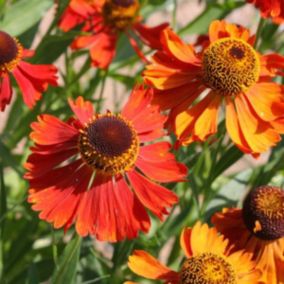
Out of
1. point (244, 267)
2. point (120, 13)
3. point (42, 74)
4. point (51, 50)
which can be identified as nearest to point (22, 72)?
point (42, 74)

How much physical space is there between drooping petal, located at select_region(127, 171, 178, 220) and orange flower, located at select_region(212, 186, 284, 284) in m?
0.18

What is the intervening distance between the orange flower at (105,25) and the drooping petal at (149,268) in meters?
0.54

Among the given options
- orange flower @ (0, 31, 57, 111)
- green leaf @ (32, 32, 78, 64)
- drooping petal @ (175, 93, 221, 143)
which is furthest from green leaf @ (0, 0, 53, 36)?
drooping petal @ (175, 93, 221, 143)

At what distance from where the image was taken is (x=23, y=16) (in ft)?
5.00

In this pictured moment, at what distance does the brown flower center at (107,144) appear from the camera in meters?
1.12

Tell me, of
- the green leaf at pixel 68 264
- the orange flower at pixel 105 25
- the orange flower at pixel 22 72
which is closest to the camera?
the green leaf at pixel 68 264

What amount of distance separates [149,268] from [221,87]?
0.33m

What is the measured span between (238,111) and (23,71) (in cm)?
39

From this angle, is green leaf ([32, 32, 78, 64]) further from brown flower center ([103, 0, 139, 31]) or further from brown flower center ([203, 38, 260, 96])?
brown flower center ([203, 38, 260, 96])

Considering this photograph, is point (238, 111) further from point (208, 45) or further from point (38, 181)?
point (38, 181)

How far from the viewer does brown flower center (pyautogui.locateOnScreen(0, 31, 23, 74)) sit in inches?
51.4

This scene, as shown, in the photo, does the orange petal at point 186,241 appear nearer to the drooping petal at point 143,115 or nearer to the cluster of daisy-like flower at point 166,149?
the cluster of daisy-like flower at point 166,149

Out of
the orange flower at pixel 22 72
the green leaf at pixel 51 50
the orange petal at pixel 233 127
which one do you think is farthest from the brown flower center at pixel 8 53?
the orange petal at pixel 233 127

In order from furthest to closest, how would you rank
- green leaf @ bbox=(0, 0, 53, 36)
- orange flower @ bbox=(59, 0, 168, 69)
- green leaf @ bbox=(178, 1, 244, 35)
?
green leaf @ bbox=(178, 1, 244, 35), orange flower @ bbox=(59, 0, 168, 69), green leaf @ bbox=(0, 0, 53, 36)
